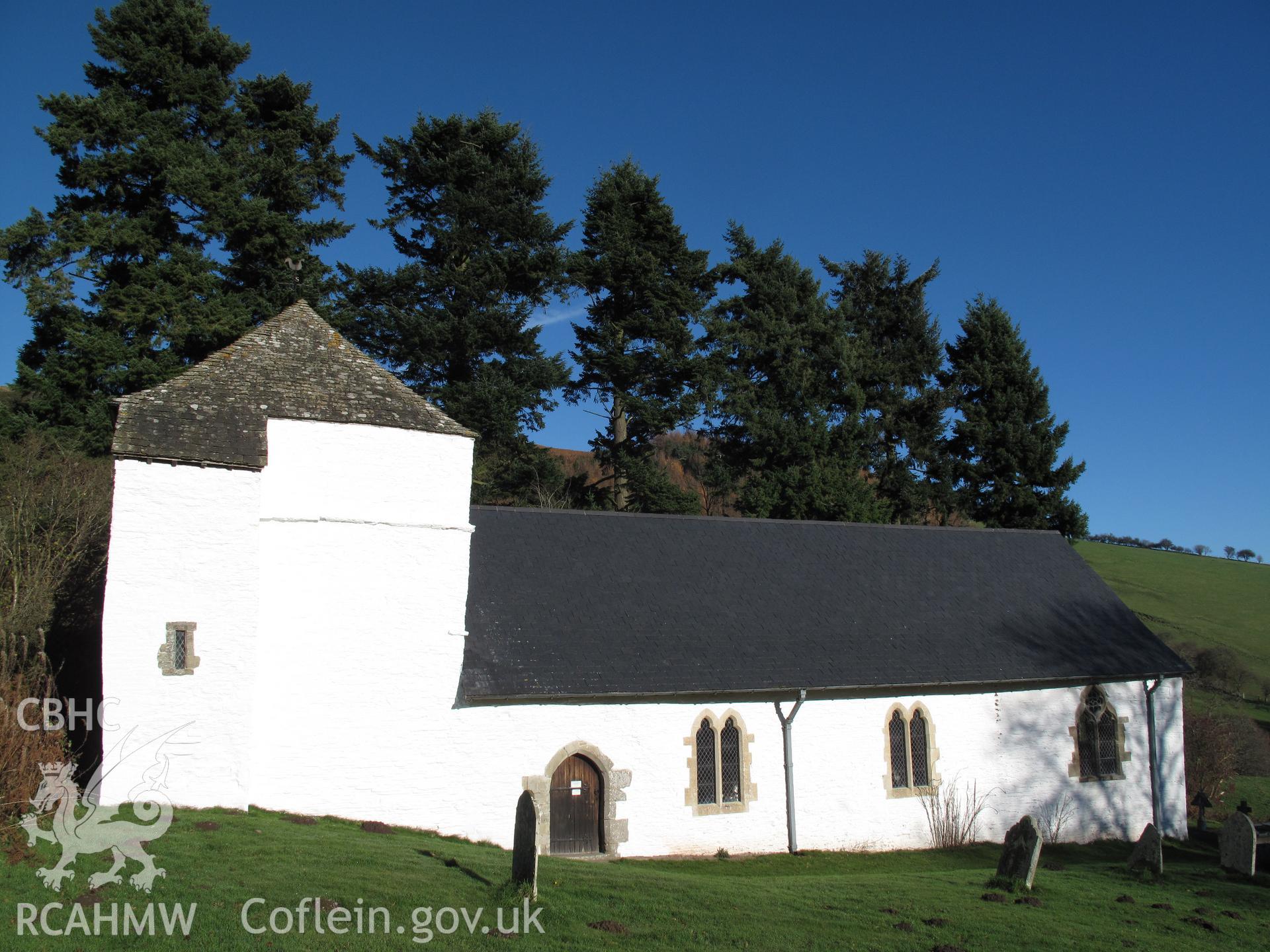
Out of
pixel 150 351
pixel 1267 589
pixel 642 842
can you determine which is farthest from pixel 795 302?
pixel 1267 589

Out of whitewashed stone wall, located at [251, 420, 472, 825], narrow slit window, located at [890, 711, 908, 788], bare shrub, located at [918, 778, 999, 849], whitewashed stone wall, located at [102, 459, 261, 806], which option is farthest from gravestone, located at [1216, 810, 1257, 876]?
whitewashed stone wall, located at [102, 459, 261, 806]

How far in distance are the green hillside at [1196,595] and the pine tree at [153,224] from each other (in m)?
49.7

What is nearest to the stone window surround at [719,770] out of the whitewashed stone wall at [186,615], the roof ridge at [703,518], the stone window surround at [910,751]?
the stone window surround at [910,751]

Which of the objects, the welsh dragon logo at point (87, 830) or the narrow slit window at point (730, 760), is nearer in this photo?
the welsh dragon logo at point (87, 830)

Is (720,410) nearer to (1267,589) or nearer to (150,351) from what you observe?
(150,351)

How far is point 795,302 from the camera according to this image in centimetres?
4053

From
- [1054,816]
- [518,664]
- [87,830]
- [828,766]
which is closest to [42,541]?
[518,664]

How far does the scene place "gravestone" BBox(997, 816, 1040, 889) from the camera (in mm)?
13070

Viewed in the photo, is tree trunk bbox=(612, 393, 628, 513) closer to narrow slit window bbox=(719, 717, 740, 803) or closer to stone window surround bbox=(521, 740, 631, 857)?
narrow slit window bbox=(719, 717, 740, 803)

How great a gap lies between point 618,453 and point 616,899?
2493cm

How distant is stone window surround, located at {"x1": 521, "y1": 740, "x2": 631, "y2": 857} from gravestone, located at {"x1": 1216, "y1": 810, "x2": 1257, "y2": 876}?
36.2 feet

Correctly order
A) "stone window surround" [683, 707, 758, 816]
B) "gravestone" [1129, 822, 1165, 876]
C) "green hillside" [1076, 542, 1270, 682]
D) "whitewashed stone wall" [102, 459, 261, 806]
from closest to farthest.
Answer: "whitewashed stone wall" [102, 459, 261, 806]
"gravestone" [1129, 822, 1165, 876]
"stone window surround" [683, 707, 758, 816]
"green hillside" [1076, 542, 1270, 682]

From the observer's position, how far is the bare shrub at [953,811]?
18516 millimetres

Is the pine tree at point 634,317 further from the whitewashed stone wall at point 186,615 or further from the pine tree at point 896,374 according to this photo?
the whitewashed stone wall at point 186,615
